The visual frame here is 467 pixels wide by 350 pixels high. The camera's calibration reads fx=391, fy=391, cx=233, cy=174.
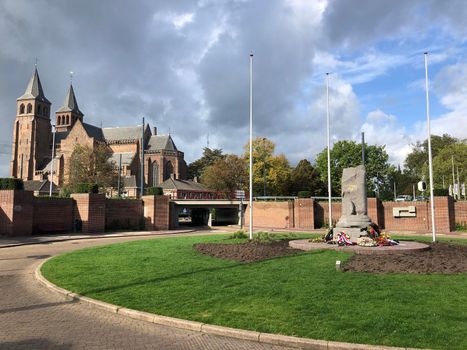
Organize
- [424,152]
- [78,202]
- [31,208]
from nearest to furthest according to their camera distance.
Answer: [31,208], [78,202], [424,152]

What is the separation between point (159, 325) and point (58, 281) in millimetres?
5091

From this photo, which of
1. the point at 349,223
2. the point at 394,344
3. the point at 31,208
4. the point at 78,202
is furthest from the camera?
the point at 78,202

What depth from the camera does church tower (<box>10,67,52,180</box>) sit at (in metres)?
93.2

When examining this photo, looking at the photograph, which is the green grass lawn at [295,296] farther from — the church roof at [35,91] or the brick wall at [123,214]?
the church roof at [35,91]

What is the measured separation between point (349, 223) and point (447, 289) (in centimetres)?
915

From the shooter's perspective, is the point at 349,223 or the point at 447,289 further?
the point at 349,223

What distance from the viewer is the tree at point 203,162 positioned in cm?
9969

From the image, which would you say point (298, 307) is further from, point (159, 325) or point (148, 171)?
point (148, 171)

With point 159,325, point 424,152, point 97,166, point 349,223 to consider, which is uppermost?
point 424,152

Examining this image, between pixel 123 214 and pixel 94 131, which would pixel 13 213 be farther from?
pixel 94 131

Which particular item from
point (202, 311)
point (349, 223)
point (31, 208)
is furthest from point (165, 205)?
point (202, 311)

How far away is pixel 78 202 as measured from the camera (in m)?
35.0

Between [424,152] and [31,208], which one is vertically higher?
[424,152]

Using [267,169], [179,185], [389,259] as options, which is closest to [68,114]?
[179,185]
